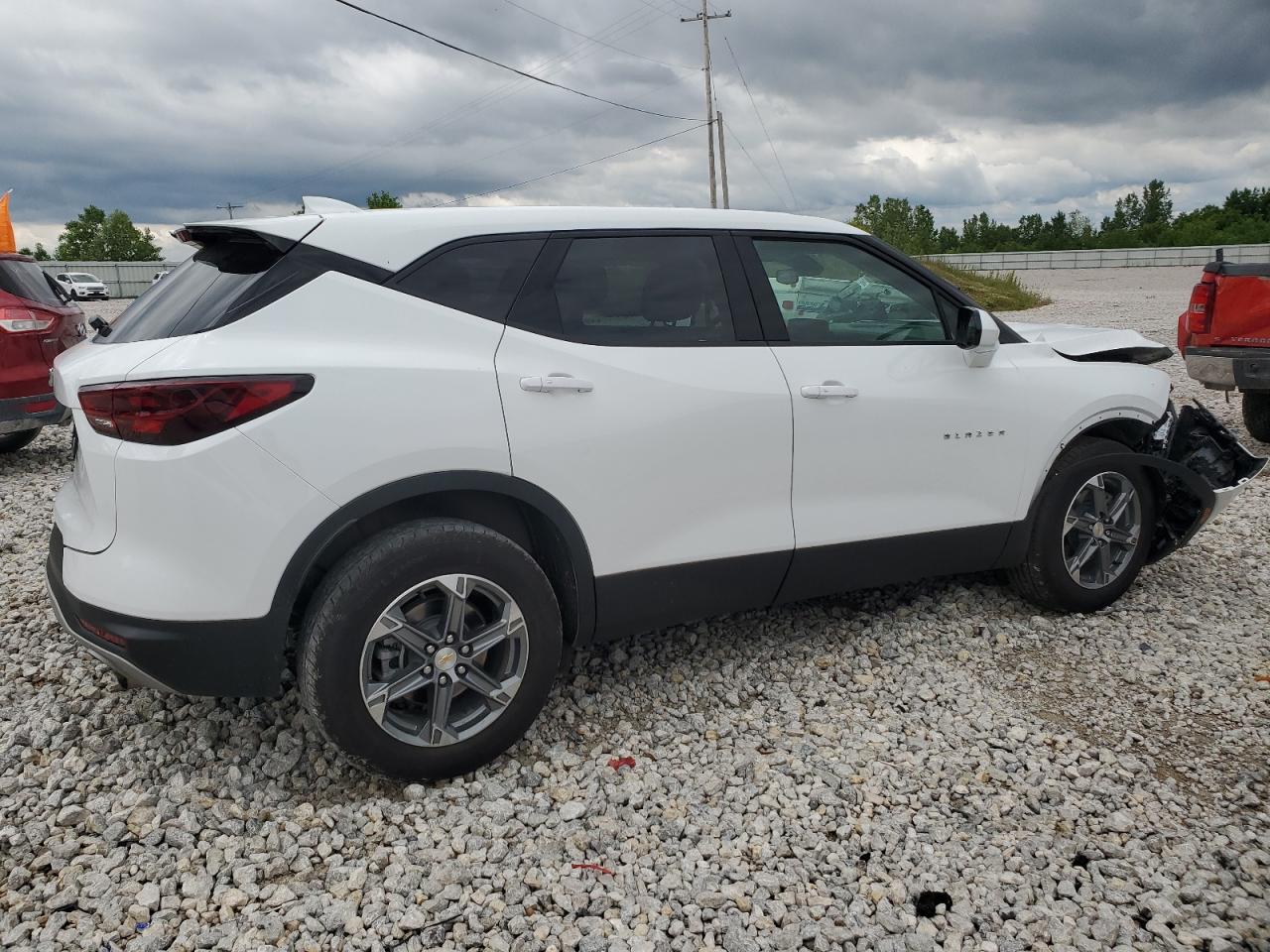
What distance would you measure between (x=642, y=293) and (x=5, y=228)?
6725 millimetres

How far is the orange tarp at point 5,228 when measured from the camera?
7344 mm

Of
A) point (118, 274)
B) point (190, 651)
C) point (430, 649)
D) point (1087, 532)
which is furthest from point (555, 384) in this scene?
point (118, 274)

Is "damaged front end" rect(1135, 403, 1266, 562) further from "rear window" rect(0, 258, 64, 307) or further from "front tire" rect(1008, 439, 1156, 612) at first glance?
"rear window" rect(0, 258, 64, 307)

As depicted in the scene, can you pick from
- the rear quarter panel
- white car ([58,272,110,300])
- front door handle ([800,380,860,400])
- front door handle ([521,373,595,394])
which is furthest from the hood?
white car ([58,272,110,300])

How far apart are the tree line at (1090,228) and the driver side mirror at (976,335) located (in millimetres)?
53116

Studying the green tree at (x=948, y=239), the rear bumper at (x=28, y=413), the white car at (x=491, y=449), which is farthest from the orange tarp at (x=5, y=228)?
the green tree at (x=948, y=239)

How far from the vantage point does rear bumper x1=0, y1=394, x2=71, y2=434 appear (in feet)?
21.9

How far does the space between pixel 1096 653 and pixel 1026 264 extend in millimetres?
51943

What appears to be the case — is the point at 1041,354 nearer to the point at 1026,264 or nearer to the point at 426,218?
the point at 426,218

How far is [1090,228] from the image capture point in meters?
75.4

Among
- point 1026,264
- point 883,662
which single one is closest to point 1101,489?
point 883,662

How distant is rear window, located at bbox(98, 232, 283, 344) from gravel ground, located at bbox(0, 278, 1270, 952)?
143 centimetres

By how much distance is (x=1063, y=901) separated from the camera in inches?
97.3

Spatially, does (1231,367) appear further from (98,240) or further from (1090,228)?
(98,240)
